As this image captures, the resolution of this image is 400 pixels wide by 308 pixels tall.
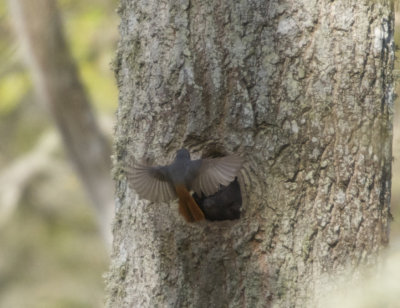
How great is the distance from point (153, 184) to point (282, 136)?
1.46ft

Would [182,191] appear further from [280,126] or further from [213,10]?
[213,10]

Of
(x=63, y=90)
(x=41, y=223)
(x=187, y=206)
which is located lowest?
(x=187, y=206)

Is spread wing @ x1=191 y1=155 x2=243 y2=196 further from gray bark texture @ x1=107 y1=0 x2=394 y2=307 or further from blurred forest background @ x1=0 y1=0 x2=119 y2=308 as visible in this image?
blurred forest background @ x1=0 y1=0 x2=119 y2=308

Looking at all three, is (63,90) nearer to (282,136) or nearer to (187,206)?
(187,206)

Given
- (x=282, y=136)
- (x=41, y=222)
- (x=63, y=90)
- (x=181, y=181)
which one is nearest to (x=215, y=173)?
(x=181, y=181)

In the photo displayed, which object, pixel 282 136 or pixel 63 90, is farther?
pixel 63 90

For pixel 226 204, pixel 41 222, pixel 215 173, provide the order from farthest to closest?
pixel 41 222 < pixel 226 204 < pixel 215 173

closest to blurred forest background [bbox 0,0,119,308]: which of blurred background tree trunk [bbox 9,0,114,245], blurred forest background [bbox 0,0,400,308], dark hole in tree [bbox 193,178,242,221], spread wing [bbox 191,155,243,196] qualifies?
blurred forest background [bbox 0,0,400,308]

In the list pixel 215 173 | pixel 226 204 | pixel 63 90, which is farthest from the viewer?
pixel 63 90

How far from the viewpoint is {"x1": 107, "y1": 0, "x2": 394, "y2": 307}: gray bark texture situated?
2.05 m

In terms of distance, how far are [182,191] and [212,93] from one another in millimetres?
333

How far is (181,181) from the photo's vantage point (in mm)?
2100

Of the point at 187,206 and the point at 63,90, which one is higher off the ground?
the point at 63,90

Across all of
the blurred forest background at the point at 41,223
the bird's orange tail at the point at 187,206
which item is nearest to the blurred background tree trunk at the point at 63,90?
the blurred forest background at the point at 41,223
